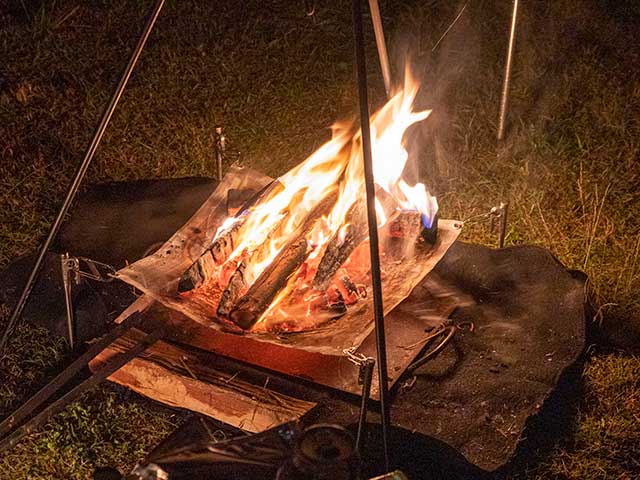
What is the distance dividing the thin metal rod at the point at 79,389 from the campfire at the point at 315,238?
250 millimetres

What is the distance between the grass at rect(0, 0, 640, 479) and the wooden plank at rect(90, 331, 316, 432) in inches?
5.6

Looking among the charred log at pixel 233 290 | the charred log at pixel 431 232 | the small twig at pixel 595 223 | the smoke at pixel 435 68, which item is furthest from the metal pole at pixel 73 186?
the small twig at pixel 595 223

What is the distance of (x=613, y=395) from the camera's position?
124 inches

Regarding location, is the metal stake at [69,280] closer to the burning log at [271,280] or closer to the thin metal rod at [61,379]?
the thin metal rod at [61,379]

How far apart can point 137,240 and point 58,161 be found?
1282 millimetres

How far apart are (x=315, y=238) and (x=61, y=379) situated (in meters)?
1.14

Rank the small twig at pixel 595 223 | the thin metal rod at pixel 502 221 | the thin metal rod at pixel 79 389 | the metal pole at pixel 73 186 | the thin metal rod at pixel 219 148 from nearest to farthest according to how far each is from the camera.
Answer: the thin metal rod at pixel 79 389
the metal pole at pixel 73 186
the thin metal rod at pixel 502 221
the small twig at pixel 595 223
the thin metal rod at pixel 219 148

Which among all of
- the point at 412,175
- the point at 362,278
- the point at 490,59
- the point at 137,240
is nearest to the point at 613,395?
the point at 362,278

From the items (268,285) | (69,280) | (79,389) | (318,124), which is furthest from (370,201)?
(318,124)

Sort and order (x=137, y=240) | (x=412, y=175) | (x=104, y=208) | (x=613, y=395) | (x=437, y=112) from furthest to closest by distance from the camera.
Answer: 1. (x=437, y=112)
2. (x=412, y=175)
3. (x=104, y=208)
4. (x=137, y=240)
5. (x=613, y=395)

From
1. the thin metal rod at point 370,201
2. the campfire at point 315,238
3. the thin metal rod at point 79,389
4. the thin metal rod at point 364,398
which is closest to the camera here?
the thin metal rod at point 370,201

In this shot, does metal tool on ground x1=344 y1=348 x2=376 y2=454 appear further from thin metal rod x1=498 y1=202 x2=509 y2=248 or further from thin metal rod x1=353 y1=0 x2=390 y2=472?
thin metal rod x1=498 y1=202 x2=509 y2=248

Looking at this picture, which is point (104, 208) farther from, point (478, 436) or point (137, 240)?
point (478, 436)

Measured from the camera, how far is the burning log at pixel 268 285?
290 centimetres
